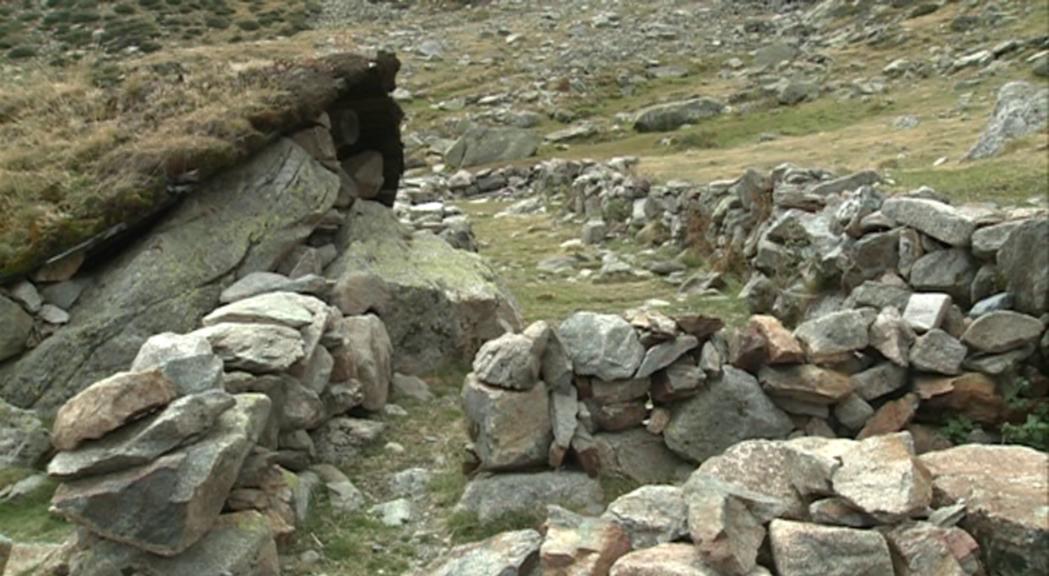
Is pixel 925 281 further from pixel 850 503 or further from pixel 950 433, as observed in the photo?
pixel 850 503

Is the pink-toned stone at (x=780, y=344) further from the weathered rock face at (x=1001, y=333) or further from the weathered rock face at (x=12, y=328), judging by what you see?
the weathered rock face at (x=12, y=328)

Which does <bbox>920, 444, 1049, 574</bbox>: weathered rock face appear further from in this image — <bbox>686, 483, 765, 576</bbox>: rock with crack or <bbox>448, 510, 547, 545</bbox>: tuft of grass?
<bbox>448, 510, 547, 545</bbox>: tuft of grass

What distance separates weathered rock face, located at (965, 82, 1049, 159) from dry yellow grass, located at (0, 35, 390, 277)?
12141 mm

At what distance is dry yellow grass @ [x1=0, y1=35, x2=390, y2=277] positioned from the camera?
36.9ft

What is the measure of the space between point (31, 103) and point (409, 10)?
209 ft

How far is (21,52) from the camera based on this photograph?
5650 cm

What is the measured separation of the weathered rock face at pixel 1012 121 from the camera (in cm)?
1920

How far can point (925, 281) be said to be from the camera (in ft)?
35.0

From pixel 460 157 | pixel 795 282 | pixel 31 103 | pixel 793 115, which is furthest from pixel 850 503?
pixel 460 157

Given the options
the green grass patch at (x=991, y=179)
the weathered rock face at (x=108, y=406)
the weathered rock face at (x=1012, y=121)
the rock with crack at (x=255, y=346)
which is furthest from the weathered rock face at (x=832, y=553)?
the weathered rock face at (x=1012, y=121)

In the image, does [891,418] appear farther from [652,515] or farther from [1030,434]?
[652,515]

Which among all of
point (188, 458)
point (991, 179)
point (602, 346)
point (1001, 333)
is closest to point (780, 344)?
point (602, 346)

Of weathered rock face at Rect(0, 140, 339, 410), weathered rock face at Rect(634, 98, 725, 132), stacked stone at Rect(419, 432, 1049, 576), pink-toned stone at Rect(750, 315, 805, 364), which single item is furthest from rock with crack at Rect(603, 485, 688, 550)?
weathered rock face at Rect(634, 98, 725, 132)

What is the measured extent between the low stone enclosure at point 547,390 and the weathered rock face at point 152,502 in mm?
15
